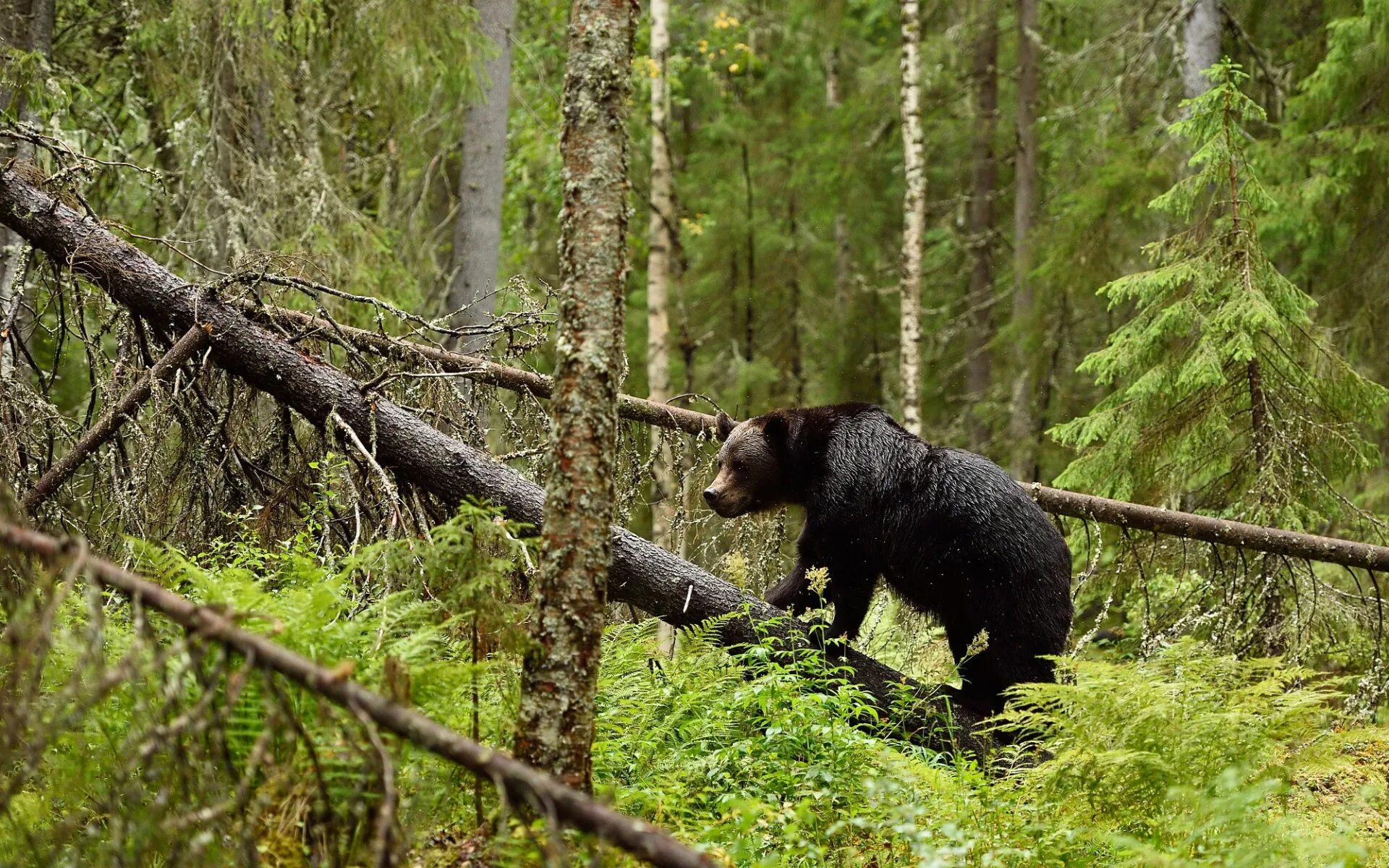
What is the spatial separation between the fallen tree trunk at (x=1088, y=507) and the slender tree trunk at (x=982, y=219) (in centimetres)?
1276

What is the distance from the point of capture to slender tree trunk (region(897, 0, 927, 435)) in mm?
15109

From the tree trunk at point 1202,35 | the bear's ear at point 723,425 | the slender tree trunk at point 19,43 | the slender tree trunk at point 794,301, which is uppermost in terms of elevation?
the tree trunk at point 1202,35

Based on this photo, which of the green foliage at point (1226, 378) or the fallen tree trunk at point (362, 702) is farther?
the green foliage at point (1226, 378)

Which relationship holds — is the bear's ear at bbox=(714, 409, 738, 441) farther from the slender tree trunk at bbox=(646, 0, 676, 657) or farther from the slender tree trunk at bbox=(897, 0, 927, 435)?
the slender tree trunk at bbox=(646, 0, 676, 657)

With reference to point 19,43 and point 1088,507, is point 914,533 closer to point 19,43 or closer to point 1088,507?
point 1088,507

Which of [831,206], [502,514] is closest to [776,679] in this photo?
[502,514]

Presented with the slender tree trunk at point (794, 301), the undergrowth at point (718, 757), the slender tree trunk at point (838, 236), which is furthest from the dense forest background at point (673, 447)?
the slender tree trunk at point (838, 236)

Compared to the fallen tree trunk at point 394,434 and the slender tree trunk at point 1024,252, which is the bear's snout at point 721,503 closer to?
the fallen tree trunk at point 394,434

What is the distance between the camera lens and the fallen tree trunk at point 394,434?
557 centimetres

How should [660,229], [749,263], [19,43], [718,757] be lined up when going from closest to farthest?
1. [718,757]
2. [19,43]
3. [660,229]
4. [749,263]

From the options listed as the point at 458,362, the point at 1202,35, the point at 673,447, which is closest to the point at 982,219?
the point at 1202,35

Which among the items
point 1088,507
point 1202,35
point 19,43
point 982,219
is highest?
point 1202,35

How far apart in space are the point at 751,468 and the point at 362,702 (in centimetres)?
495

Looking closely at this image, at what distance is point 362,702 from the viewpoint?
267 centimetres
